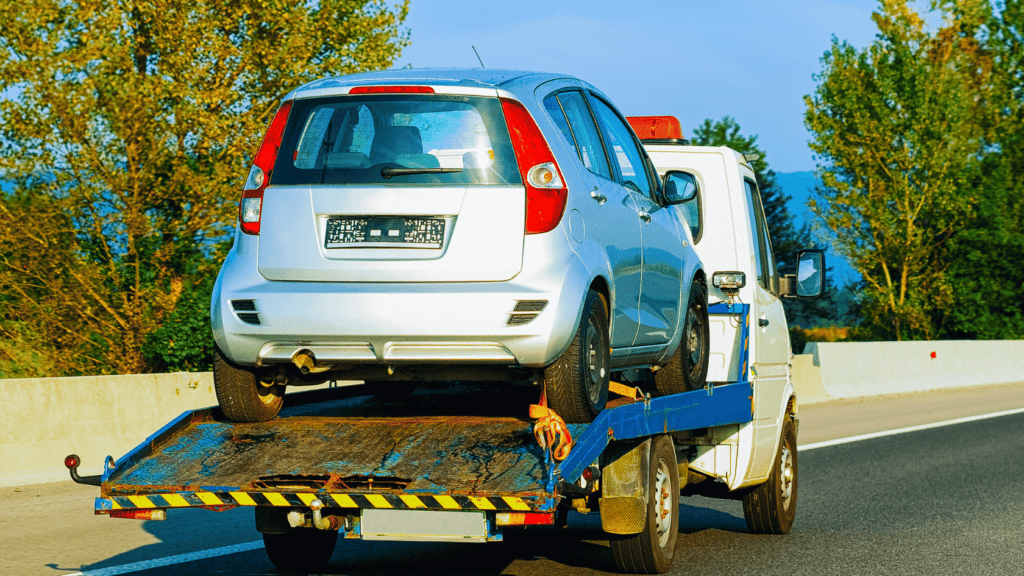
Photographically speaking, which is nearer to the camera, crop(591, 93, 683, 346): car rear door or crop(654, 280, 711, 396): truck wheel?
crop(591, 93, 683, 346): car rear door

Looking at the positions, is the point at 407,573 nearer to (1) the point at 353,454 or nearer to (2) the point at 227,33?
(1) the point at 353,454

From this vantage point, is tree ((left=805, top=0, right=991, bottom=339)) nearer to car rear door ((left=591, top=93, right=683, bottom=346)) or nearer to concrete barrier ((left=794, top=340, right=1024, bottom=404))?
concrete barrier ((left=794, top=340, right=1024, bottom=404))

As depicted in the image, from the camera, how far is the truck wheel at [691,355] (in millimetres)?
7531

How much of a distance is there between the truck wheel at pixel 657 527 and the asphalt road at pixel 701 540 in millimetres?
593

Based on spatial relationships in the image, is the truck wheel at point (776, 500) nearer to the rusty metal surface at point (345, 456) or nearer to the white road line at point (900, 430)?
the rusty metal surface at point (345, 456)

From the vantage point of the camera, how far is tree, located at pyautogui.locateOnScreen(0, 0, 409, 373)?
18062 millimetres

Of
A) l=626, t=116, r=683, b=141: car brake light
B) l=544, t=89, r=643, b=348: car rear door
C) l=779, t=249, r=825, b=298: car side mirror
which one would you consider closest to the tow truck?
l=544, t=89, r=643, b=348: car rear door

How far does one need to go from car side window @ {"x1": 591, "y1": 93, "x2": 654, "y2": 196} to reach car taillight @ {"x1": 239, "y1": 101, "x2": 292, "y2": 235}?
1834 mm

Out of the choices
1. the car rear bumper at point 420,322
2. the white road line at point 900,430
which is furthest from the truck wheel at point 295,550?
the white road line at point 900,430

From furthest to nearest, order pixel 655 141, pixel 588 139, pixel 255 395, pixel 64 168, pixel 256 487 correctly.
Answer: pixel 64 168 → pixel 655 141 → pixel 588 139 → pixel 255 395 → pixel 256 487

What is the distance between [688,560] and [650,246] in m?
2.05

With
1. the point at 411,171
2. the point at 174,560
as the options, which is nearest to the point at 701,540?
the point at 174,560

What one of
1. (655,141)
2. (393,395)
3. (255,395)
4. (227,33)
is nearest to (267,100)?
(227,33)

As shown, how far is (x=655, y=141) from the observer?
9453 mm
